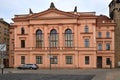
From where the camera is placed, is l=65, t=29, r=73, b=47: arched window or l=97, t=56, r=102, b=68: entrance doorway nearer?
l=65, t=29, r=73, b=47: arched window

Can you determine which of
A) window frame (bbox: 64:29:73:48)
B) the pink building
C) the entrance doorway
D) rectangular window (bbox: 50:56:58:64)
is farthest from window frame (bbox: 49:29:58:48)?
the entrance doorway

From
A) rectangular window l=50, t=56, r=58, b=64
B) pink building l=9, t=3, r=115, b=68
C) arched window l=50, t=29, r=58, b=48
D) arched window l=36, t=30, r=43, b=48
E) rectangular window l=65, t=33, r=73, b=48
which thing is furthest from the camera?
arched window l=36, t=30, r=43, b=48

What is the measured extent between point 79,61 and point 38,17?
15579mm

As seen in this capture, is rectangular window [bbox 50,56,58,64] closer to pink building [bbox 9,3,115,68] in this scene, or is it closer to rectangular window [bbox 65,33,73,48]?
pink building [bbox 9,3,115,68]

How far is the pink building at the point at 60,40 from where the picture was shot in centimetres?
8925

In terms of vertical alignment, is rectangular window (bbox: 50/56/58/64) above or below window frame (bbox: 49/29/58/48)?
below

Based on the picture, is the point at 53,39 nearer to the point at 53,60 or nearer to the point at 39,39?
the point at 39,39

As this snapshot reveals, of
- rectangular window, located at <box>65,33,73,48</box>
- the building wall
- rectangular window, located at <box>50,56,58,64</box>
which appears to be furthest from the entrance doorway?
the building wall

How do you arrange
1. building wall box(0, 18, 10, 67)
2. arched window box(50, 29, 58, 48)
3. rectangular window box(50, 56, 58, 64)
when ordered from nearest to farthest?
rectangular window box(50, 56, 58, 64) → arched window box(50, 29, 58, 48) → building wall box(0, 18, 10, 67)

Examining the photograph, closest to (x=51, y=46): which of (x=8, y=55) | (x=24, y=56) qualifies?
(x=24, y=56)

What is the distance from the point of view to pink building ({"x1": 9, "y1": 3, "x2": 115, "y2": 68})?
293ft

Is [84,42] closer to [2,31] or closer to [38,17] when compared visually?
[38,17]

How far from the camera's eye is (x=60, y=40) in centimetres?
9025

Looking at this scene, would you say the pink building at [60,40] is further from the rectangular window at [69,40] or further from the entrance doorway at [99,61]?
the entrance doorway at [99,61]
